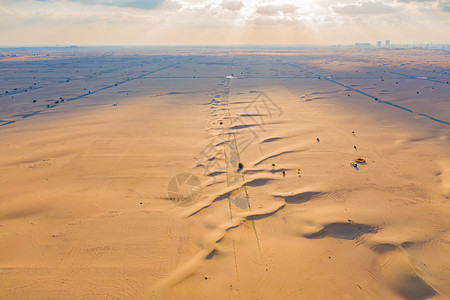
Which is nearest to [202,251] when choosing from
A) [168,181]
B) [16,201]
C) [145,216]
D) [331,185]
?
[145,216]

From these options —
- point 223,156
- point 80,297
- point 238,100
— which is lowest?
point 80,297

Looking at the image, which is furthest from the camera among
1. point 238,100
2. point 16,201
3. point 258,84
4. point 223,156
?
point 258,84

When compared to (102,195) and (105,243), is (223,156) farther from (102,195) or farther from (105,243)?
(105,243)

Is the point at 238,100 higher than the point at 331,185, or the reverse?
the point at 238,100

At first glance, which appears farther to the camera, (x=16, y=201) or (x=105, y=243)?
(x=16, y=201)

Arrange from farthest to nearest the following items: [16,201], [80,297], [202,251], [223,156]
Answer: [223,156]
[16,201]
[202,251]
[80,297]

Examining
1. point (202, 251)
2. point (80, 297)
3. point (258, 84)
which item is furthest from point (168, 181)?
point (258, 84)

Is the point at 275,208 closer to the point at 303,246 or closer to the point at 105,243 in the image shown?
the point at 303,246
